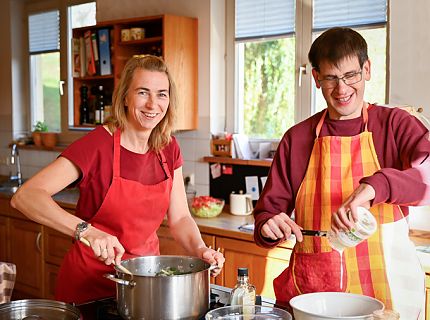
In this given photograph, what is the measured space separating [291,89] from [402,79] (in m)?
0.97

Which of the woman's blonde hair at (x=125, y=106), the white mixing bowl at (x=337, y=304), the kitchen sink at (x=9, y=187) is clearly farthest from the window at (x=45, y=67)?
the white mixing bowl at (x=337, y=304)

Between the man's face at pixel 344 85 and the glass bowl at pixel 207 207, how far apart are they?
201cm

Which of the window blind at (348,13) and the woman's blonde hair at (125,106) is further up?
the window blind at (348,13)

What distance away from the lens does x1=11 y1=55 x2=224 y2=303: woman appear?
2.29m

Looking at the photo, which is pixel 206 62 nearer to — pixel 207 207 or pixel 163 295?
pixel 207 207

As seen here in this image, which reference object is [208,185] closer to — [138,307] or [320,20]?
[320,20]

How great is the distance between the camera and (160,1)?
466 centimetres

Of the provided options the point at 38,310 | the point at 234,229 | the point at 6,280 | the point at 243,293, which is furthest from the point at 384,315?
the point at 234,229

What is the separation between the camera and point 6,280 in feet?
8.32

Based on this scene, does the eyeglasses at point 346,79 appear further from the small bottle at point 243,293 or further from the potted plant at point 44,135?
the potted plant at point 44,135

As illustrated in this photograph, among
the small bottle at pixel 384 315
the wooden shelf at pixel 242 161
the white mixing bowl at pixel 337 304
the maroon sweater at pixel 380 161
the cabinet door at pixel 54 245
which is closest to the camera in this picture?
the small bottle at pixel 384 315

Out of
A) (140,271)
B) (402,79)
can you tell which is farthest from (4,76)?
(140,271)

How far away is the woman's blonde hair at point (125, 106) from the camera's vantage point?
2344mm

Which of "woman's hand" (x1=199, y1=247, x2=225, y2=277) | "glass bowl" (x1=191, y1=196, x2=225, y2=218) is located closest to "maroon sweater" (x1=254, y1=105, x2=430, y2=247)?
"woman's hand" (x1=199, y1=247, x2=225, y2=277)
